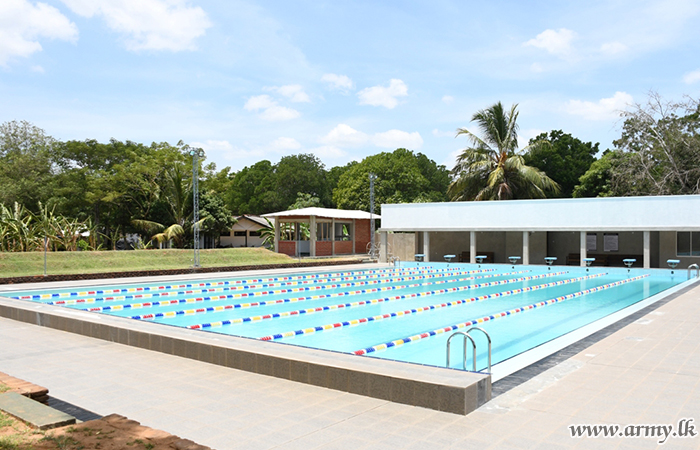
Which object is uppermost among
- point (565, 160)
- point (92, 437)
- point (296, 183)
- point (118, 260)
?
point (565, 160)

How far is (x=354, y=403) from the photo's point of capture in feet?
15.0

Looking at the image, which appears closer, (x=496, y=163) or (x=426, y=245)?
(x=426, y=245)

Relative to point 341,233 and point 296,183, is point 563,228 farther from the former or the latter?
point 296,183

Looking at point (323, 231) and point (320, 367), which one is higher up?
point (323, 231)

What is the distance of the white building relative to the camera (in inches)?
875

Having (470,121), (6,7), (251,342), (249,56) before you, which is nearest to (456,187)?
(470,121)

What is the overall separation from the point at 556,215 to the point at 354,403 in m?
21.8

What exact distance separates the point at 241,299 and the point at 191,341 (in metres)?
Result: 8.06

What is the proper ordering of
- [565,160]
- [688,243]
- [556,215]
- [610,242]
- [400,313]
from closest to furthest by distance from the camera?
[400,313]
[688,243]
[556,215]
[610,242]
[565,160]

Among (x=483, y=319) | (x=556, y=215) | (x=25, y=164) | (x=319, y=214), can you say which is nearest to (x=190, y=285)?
(x=483, y=319)

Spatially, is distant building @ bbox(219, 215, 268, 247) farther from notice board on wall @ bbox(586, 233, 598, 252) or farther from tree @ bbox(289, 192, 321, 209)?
notice board on wall @ bbox(586, 233, 598, 252)

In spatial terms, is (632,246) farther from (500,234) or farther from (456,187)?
(456,187)

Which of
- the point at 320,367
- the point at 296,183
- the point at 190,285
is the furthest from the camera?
the point at 296,183

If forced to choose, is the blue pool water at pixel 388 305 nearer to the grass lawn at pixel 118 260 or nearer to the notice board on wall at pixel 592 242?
the grass lawn at pixel 118 260
